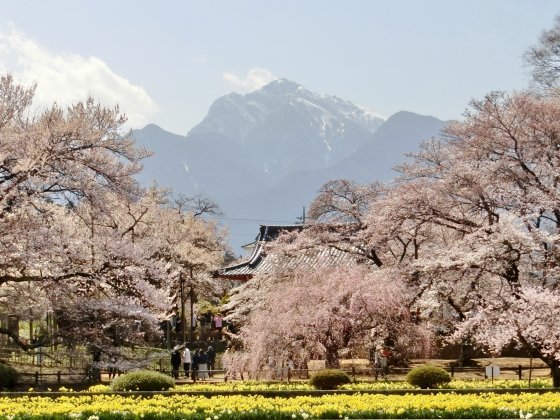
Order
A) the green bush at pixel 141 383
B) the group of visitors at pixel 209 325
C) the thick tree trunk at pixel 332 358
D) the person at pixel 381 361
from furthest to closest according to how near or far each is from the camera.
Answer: the group of visitors at pixel 209 325, the thick tree trunk at pixel 332 358, the person at pixel 381 361, the green bush at pixel 141 383

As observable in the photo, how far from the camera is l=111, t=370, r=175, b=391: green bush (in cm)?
2105

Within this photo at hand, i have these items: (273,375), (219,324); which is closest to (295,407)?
(273,375)

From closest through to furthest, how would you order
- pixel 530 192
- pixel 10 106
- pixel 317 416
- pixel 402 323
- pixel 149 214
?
pixel 317 416
pixel 10 106
pixel 530 192
pixel 402 323
pixel 149 214

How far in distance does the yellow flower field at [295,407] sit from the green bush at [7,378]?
8913 millimetres

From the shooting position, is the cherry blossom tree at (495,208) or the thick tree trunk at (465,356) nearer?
the cherry blossom tree at (495,208)

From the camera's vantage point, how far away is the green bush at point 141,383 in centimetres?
2105

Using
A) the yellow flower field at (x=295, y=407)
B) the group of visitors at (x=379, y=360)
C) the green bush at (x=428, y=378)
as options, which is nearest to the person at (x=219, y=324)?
the group of visitors at (x=379, y=360)

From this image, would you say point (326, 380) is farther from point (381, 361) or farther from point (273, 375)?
point (381, 361)

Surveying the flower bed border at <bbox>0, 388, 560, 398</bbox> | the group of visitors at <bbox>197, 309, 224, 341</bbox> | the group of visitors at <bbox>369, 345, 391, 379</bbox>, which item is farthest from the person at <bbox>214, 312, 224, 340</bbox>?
the flower bed border at <bbox>0, 388, 560, 398</bbox>

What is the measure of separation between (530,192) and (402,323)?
6856mm

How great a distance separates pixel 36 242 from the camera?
22.7 metres

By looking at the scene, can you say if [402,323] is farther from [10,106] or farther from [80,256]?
[10,106]

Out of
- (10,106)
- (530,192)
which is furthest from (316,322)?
(10,106)

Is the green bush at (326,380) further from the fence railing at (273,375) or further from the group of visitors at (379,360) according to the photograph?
the group of visitors at (379,360)
